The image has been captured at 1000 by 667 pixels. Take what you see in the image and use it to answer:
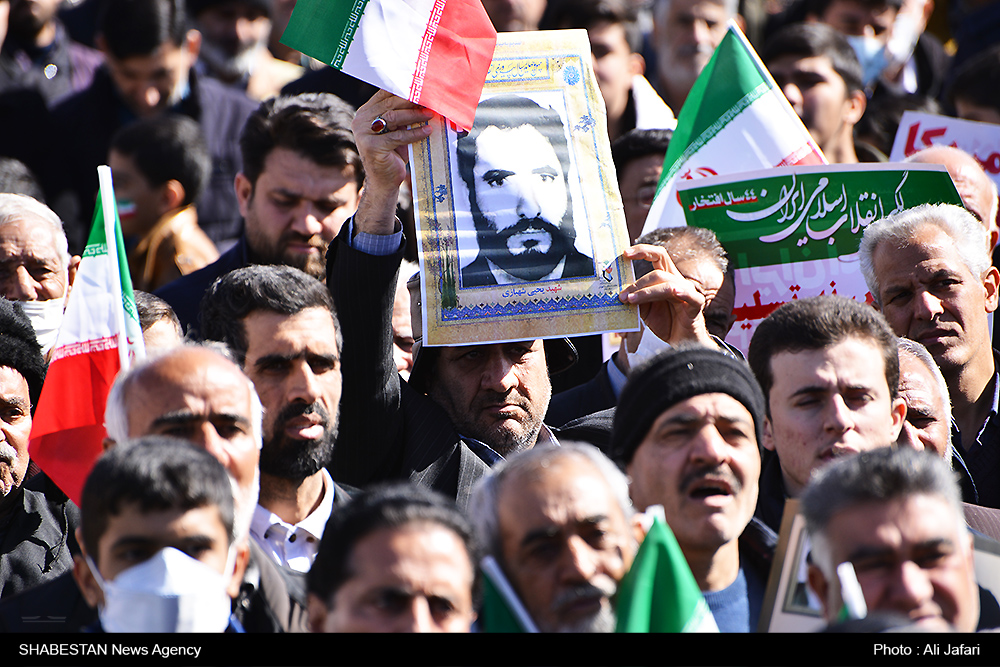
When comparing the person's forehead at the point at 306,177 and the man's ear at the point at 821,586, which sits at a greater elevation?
the person's forehead at the point at 306,177

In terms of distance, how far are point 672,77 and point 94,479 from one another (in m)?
5.45

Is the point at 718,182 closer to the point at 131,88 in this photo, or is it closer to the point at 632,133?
the point at 632,133

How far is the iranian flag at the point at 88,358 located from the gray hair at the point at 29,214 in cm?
100

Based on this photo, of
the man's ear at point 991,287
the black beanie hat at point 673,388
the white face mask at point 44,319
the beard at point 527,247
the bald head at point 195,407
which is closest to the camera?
the bald head at point 195,407

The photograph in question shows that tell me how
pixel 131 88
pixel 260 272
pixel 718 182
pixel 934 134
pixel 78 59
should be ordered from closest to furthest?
1. pixel 260 272
2. pixel 718 182
3. pixel 934 134
4. pixel 131 88
5. pixel 78 59

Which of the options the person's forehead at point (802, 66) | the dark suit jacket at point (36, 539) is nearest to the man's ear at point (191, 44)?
the person's forehead at point (802, 66)

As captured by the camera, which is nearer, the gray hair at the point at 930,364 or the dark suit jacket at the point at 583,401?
the gray hair at the point at 930,364

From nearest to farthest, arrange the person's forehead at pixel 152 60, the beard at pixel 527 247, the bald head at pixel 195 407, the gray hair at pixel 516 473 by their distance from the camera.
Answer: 1. the gray hair at pixel 516 473
2. the bald head at pixel 195 407
3. the beard at pixel 527 247
4. the person's forehead at pixel 152 60

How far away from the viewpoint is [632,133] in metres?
6.64

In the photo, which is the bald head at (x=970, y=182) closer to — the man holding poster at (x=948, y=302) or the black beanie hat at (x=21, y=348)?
the man holding poster at (x=948, y=302)

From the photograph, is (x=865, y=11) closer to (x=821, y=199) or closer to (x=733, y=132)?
(x=733, y=132)

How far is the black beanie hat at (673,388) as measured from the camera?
383cm

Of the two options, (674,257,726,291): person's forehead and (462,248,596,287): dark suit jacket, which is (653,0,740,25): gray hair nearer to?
(674,257,726,291): person's forehead

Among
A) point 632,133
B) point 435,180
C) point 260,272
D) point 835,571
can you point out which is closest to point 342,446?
point 260,272
